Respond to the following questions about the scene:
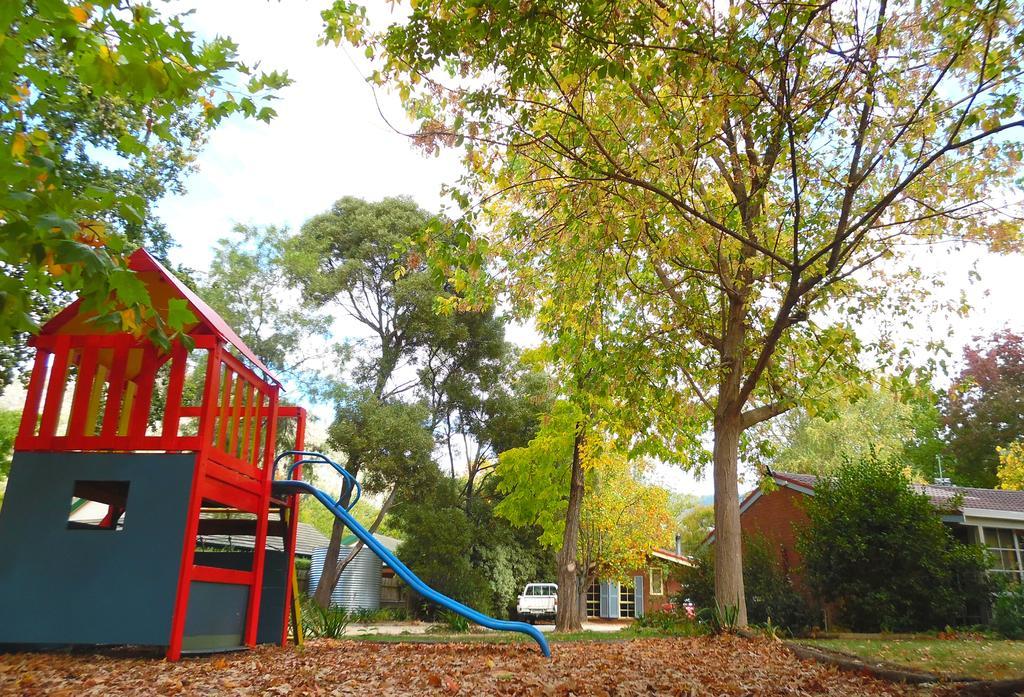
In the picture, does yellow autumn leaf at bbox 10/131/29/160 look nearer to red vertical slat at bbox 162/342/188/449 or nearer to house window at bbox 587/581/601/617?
red vertical slat at bbox 162/342/188/449

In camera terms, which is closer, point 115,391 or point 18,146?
point 18,146

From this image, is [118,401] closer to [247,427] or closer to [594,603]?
[247,427]

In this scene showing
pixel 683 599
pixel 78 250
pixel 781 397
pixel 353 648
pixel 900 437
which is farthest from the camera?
pixel 900 437

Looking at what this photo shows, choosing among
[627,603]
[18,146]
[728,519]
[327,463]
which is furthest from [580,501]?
[627,603]

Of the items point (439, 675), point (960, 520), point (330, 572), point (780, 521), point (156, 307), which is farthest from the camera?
point (330, 572)

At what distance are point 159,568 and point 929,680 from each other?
281 inches

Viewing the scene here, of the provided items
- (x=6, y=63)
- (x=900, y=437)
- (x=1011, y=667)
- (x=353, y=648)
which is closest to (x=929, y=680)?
(x=1011, y=667)

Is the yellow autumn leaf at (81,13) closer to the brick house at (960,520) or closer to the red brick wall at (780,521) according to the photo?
the brick house at (960,520)

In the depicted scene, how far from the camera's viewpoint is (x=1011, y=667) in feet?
22.3

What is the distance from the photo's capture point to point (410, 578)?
333 inches

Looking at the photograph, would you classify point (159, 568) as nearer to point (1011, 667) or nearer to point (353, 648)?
point (353, 648)

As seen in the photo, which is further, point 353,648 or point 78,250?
point 353,648

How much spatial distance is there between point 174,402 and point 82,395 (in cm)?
109

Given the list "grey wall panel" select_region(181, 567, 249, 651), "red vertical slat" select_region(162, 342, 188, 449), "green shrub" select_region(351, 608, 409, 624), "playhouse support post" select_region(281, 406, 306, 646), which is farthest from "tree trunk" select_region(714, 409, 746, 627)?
"green shrub" select_region(351, 608, 409, 624)
